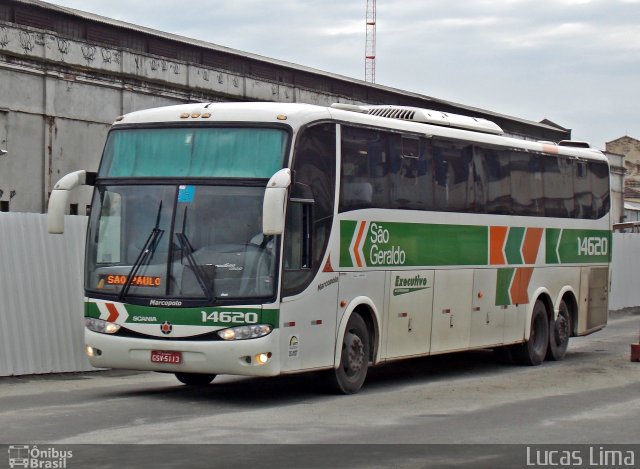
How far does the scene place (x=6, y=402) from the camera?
14906mm

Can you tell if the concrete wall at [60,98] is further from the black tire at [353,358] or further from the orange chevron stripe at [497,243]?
the black tire at [353,358]

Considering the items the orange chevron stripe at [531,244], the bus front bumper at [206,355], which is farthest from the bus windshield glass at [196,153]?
the orange chevron stripe at [531,244]

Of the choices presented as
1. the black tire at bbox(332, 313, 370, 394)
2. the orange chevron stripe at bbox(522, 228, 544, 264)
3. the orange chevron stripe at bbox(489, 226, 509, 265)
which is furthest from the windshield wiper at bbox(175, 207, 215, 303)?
the orange chevron stripe at bbox(522, 228, 544, 264)

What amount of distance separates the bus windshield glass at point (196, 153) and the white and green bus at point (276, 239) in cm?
2

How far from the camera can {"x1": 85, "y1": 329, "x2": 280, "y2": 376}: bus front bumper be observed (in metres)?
14.4

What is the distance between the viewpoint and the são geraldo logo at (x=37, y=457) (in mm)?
10062

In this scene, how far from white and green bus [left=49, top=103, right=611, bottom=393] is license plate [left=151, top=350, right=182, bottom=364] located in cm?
1

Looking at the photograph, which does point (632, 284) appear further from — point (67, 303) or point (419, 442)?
point (419, 442)

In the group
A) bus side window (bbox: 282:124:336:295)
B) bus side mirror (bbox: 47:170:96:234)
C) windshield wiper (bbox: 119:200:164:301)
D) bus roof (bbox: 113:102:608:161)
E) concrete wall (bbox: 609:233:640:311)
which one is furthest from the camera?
concrete wall (bbox: 609:233:640:311)

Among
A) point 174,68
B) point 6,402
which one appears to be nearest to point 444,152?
point 6,402

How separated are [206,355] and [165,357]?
1.61 feet

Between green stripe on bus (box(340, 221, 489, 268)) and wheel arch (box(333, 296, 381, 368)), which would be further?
green stripe on bus (box(340, 221, 489, 268))

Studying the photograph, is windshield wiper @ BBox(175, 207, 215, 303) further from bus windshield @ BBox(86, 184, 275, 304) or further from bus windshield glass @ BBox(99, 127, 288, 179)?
bus windshield glass @ BBox(99, 127, 288, 179)

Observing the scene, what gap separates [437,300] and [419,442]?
6.84m
